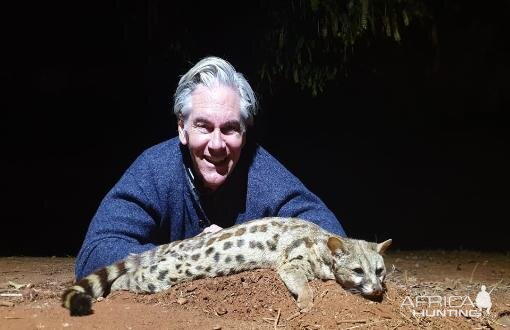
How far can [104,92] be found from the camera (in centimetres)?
997

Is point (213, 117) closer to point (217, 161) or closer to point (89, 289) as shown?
point (217, 161)

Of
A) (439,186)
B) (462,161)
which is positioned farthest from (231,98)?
(462,161)

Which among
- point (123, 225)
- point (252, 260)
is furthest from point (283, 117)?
point (252, 260)

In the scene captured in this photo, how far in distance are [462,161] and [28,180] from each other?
26.9 ft

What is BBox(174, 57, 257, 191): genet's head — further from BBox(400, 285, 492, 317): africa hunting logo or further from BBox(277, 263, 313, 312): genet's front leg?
BBox(400, 285, 492, 317): africa hunting logo

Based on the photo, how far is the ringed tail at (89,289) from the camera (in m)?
3.11

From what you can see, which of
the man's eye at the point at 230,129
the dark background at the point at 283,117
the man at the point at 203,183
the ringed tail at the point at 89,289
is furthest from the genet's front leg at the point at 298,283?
the dark background at the point at 283,117

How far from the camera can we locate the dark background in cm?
718

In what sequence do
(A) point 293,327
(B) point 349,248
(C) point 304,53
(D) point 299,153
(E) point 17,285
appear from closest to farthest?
(A) point 293,327 < (B) point 349,248 < (E) point 17,285 < (C) point 304,53 < (D) point 299,153

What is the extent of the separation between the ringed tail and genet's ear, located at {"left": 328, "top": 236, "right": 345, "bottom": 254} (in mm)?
1315

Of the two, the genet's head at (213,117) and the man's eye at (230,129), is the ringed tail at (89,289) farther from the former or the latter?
the man's eye at (230,129)

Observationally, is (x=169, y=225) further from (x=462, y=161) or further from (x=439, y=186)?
(x=462, y=161)

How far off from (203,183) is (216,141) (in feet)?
1.35

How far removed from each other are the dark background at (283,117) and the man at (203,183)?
77.9 inches
